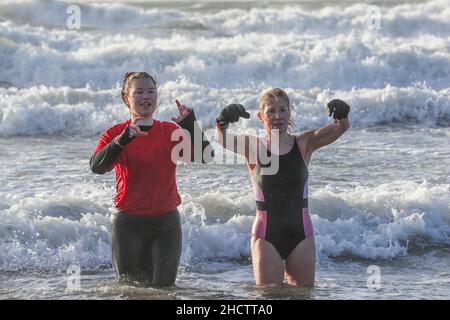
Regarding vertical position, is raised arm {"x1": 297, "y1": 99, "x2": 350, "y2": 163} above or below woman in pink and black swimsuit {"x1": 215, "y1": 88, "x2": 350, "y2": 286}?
above

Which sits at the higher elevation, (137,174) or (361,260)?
(137,174)

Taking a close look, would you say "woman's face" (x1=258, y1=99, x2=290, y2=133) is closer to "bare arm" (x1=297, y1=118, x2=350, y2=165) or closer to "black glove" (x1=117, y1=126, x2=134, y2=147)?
"bare arm" (x1=297, y1=118, x2=350, y2=165)

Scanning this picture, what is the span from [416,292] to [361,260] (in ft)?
4.54

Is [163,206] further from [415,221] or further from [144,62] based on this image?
[144,62]

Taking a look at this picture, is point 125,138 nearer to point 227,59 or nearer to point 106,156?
point 106,156

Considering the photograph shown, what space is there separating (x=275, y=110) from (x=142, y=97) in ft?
2.89

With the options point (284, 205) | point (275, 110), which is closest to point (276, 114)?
point (275, 110)

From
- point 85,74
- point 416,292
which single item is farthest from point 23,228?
point 85,74

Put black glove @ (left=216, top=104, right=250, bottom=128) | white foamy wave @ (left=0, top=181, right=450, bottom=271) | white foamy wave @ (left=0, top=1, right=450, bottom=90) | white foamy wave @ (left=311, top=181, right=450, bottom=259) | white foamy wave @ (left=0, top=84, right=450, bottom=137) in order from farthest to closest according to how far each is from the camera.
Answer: white foamy wave @ (left=0, top=1, right=450, bottom=90)
white foamy wave @ (left=0, top=84, right=450, bottom=137)
white foamy wave @ (left=311, top=181, right=450, bottom=259)
white foamy wave @ (left=0, top=181, right=450, bottom=271)
black glove @ (left=216, top=104, right=250, bottom=128)

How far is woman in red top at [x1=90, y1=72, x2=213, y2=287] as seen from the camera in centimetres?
529

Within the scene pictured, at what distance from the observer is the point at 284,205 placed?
5.68 m

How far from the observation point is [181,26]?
3086 cm

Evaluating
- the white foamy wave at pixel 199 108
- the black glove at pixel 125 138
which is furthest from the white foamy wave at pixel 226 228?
the white foamy wave at pixel 199 108

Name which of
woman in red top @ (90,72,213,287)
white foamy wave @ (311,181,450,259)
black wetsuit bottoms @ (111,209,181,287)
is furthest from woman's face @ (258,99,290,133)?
white foamy wave @ (311,181,450,259)
